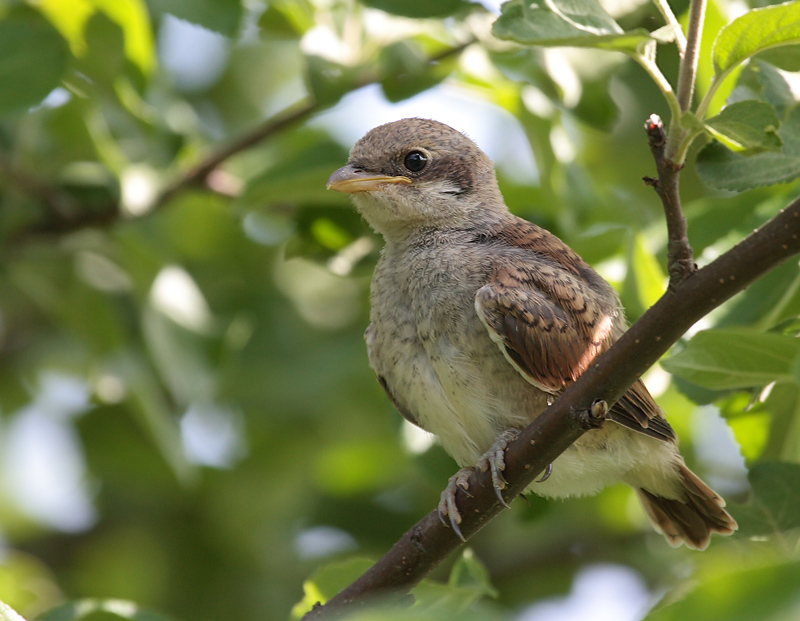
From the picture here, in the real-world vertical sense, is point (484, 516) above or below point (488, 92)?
below

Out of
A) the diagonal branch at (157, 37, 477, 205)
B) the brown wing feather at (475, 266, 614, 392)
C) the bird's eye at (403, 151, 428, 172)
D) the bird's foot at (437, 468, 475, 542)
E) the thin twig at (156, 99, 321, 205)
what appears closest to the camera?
the bird's foot at (437, 468, 475, 542)

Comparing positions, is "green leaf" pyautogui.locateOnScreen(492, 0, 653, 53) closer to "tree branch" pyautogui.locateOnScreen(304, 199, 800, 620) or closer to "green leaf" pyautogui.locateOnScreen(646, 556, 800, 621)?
"tree branch" pyautogui.locateOnScreen(304, 199, 800, 620)

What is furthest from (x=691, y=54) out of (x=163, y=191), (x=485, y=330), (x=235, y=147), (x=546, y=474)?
(x=163, y=191)

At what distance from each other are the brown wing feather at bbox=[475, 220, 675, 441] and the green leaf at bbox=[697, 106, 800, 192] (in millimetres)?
928

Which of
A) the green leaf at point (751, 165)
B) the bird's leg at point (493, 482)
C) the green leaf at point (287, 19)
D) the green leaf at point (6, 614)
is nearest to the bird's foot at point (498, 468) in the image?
the bird's leg at point (493, 482)

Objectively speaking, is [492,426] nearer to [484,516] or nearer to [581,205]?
[484,516]

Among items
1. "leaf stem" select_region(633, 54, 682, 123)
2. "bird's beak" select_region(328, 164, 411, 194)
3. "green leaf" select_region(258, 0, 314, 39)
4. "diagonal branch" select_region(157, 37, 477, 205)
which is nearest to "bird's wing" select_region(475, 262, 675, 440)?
"bird's beak" select_region(328, 164, 411, 194)

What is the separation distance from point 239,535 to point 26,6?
3.49 m

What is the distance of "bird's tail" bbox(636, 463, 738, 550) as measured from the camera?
3.95 metres

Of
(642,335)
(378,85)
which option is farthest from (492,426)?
(378,85)

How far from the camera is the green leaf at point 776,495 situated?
3.33 metres

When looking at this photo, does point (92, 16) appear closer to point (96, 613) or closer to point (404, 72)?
point (404, 72)

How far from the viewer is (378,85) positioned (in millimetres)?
4555

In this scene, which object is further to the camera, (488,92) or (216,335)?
(216,335)
